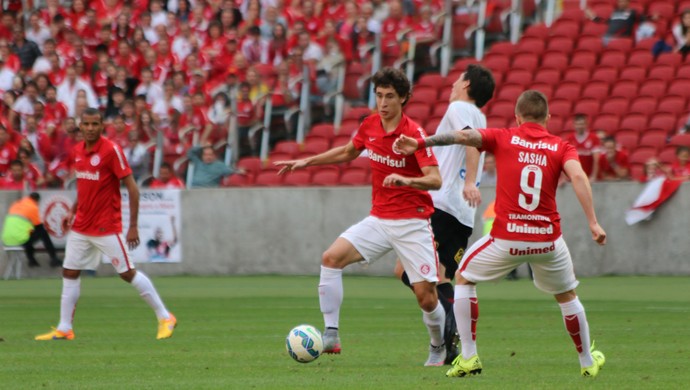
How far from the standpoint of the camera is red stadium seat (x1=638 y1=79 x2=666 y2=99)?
21.6 m

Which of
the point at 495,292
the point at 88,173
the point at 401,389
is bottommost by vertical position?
the point at 495,292

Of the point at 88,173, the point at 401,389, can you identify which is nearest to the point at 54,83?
the point at 88,173

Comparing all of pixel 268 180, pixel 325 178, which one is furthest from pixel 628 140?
pixel 268 180

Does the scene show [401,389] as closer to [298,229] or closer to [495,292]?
[495,292]

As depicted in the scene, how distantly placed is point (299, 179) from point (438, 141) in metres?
14.9

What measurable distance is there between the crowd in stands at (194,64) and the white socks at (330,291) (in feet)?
42.0

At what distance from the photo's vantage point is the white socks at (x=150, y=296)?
1252 centimetres

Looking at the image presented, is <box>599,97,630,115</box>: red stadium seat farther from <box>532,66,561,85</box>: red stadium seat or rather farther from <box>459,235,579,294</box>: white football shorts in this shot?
<box>459,235,579,294</box>: white football shorts

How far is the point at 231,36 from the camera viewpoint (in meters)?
25.6

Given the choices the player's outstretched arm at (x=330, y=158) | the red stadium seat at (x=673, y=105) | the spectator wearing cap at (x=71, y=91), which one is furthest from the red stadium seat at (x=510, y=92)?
the player's outstretched arm at (x=330, y=158)

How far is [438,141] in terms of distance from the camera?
8.61m

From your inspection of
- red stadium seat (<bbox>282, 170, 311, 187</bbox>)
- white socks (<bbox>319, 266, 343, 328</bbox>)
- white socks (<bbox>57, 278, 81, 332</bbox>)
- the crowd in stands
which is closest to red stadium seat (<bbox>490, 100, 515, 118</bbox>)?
the crowd in stands

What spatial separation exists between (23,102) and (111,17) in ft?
11.8

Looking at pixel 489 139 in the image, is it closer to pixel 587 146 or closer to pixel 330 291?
pixel 330 291
